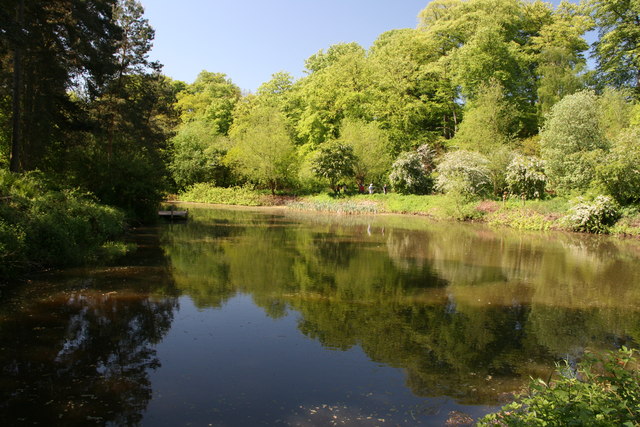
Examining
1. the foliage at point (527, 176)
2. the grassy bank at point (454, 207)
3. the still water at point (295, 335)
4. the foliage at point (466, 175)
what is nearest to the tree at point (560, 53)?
the foliage at point (466, 175)

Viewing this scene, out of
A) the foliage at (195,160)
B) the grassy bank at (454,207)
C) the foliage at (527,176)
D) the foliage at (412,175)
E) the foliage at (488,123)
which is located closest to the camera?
the grassy bank at (454,207)

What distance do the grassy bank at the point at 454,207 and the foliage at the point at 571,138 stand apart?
170cm

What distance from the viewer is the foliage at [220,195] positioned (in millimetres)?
48438

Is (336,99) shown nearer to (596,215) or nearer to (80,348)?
(596,215)

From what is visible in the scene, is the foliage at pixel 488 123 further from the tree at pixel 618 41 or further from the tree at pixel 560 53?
the tree at pixel 618 41

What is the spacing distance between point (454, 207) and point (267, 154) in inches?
916

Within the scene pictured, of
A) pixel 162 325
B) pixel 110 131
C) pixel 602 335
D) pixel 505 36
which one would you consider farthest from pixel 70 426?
pixel 505 36

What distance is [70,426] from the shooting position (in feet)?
17.1

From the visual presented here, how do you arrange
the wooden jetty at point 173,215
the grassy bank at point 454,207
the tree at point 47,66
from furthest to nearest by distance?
the wooden jetty at point 173,215 < the grassy bank at point 454,207 < the tree at point 47,66

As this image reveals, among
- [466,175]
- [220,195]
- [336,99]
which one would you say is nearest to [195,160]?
[220,195]

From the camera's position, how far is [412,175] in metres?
40.5

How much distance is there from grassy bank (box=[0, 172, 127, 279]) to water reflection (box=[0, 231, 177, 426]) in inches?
33.0

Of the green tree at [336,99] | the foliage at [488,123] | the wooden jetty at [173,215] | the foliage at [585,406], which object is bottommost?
the wooden jetty at [173,215]

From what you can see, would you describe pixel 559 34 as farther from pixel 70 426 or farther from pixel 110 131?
pixel 70 426
